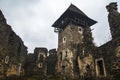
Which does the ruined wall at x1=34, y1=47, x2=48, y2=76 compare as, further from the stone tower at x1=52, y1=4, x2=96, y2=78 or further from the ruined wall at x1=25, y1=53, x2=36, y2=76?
the stone tower at x1=52, y1=4, x2=96, y2=78

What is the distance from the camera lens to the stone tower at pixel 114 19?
44.7 feet

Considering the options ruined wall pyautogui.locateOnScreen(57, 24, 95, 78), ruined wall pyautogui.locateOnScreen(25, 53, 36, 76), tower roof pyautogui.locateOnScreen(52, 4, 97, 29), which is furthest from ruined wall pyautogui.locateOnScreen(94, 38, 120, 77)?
ruined wall pyautogui.locateOnScreen(25, 53, 36, 76)

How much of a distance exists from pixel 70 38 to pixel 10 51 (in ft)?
33.2

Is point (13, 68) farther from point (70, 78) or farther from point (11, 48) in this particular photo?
point (70, 78)

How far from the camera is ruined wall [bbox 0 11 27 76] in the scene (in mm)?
19631

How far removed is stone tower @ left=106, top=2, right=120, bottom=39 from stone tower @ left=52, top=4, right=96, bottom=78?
8.84 meters

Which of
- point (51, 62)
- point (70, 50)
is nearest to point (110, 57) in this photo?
point (70, 50)

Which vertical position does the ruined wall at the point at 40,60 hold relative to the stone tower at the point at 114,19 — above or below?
below

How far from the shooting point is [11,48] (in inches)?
861

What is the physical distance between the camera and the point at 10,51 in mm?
21531

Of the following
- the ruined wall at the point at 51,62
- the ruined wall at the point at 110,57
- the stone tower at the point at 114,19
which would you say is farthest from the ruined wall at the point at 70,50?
the stone tower at the point at 114,19

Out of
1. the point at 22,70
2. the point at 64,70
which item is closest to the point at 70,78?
the point at 64,70

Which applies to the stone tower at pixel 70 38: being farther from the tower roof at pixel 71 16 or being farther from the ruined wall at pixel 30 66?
the ruined wall at pixel 30 66

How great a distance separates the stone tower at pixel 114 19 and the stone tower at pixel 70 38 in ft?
29.0
